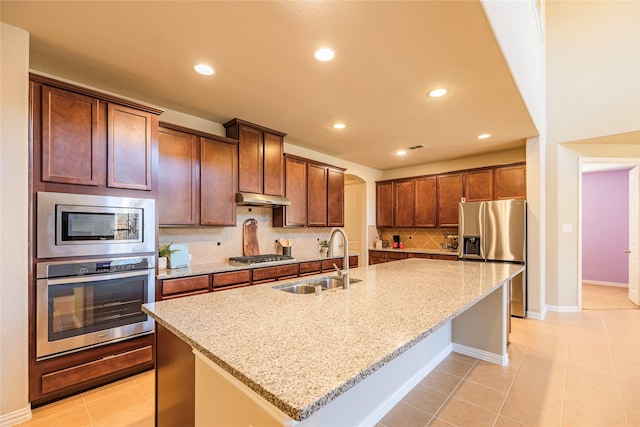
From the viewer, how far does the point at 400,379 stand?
2.12 m

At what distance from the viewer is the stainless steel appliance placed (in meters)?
1.99

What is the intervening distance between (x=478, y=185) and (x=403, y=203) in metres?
1.34

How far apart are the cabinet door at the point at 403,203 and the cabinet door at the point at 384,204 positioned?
86mm

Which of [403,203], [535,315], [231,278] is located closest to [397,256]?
[403,203]

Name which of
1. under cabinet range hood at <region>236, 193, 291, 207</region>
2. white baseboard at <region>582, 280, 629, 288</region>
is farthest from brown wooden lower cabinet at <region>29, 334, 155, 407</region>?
white baseboard at <region>582, 280, 629, 288</region>

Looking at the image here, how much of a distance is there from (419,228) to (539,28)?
11.3 ft

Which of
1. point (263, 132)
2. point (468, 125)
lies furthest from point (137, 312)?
point (468, 125)

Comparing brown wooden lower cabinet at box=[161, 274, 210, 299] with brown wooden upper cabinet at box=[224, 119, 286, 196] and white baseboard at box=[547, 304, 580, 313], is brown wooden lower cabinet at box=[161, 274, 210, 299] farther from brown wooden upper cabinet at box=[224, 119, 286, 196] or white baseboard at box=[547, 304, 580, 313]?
white baseboard at box=[547, 304, 580, 313]

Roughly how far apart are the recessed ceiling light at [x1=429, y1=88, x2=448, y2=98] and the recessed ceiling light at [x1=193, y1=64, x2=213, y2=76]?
1.90 metres

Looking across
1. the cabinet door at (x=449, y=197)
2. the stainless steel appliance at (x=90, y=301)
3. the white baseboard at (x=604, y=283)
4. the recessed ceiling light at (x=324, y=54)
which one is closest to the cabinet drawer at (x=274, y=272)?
the stainless steel appliance at (x=90, y=301)

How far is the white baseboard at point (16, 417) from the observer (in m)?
1.82

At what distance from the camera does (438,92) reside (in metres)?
2.61

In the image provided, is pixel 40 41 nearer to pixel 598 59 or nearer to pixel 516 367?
pixel 516 367

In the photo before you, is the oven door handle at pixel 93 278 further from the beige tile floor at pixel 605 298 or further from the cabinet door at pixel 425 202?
the beige tile floor at pixel 605 298
